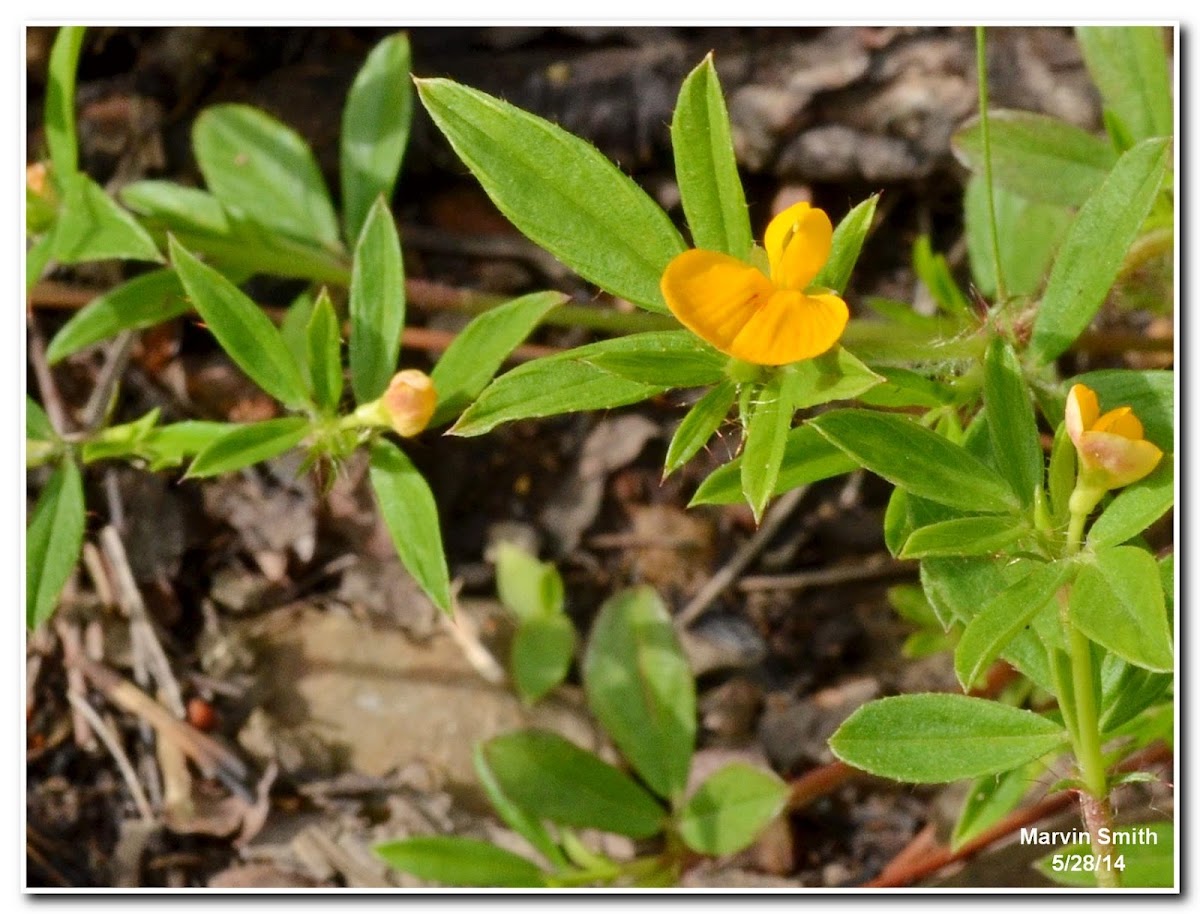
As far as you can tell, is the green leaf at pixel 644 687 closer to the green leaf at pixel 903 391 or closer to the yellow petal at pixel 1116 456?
the green leaf at pixel 903 391

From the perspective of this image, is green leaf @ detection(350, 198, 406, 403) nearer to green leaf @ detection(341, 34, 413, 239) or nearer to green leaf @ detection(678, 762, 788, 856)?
green leaf @ detection(341, 34, 413, 239)

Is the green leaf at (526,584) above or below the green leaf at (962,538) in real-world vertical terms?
below

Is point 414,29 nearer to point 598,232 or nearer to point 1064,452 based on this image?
point 598,232

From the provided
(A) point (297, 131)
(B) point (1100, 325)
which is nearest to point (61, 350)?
(A) point (297, 131)

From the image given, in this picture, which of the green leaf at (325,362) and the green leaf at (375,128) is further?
the green leaf at (375,128)

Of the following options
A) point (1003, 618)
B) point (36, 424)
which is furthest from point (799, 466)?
point (36, 424)

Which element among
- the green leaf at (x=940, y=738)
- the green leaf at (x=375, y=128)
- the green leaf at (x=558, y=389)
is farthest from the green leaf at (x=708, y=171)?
the green leaf at (x=375, y=128)

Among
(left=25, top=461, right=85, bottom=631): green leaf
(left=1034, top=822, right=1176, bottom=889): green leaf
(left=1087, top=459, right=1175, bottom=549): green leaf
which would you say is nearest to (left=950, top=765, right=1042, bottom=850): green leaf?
(left=1034, top=822, right=1176, bottom=889): green leaf
